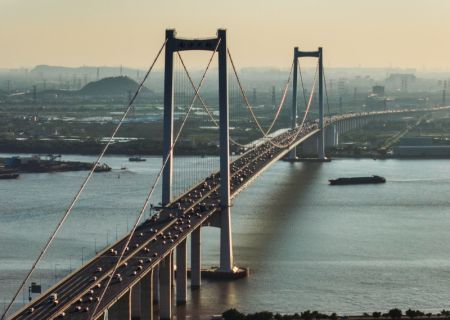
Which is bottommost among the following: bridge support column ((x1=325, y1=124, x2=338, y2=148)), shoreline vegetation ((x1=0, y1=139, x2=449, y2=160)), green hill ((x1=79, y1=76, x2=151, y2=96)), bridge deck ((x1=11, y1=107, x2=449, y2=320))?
bridge deck ((x1=11, y1=107, x2=449, y2=320))

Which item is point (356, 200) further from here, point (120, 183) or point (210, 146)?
point (210, 146)

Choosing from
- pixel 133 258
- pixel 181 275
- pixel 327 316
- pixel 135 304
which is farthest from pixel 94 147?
pixel 327 316

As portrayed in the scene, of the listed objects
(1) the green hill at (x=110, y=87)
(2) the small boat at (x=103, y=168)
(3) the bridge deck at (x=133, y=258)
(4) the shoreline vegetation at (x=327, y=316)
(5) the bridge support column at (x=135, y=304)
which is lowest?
(4) the shoreline vegetation at (x=327, y=316)

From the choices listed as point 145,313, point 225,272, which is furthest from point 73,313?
point 225,272

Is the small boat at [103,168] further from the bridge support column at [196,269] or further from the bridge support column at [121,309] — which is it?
the bridge support column at [121,309]

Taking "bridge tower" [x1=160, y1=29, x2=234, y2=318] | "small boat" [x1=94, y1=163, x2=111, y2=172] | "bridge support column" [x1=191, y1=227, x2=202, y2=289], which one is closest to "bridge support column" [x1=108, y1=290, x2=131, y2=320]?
"bridge support column" [x1=191, y1=227, x2=202, y2=289]

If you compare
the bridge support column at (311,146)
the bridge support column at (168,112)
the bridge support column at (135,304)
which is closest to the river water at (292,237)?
the bridge support column at (135,304)

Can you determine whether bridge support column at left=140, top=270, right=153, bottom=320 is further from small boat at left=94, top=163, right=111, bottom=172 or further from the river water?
small boat at left=94, top=163, right=111, bottom=172
